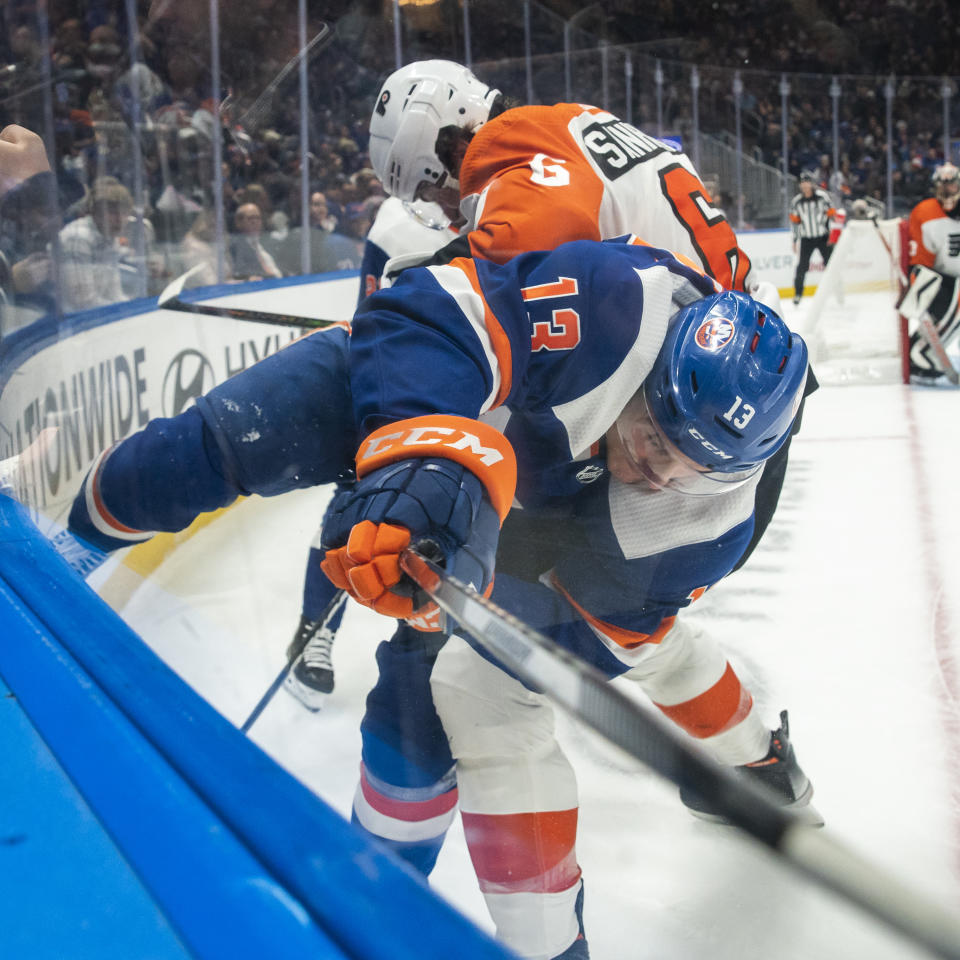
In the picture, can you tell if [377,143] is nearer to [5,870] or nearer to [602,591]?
[602,591]

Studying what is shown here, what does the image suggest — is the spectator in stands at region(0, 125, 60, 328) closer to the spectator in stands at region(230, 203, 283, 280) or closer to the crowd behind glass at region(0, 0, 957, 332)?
the crowd behind glass at region(0, 0, 957, 332)

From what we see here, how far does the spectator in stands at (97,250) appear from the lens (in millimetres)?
1390

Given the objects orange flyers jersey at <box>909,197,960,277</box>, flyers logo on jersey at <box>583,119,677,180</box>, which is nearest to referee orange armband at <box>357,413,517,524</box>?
flyers logo on jersey at <box>583,119,677,180</box>

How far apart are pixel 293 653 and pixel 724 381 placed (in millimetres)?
572

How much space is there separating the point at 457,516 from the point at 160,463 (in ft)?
1.72

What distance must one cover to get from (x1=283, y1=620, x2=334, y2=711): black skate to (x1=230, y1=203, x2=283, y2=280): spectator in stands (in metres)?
2.00

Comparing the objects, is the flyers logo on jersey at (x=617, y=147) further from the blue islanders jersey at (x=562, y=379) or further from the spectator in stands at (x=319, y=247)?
the spectator in stands at (x=319, y=247)

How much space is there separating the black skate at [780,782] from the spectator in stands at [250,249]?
7.26ft

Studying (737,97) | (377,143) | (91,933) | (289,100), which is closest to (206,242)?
(289,100)

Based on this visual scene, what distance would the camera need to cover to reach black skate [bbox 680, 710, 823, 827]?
322 mm

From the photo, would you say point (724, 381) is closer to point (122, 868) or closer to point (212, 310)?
point (122, 868)

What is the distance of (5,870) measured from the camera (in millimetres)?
450

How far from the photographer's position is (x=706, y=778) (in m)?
0.31

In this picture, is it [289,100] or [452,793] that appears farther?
[289,100]
